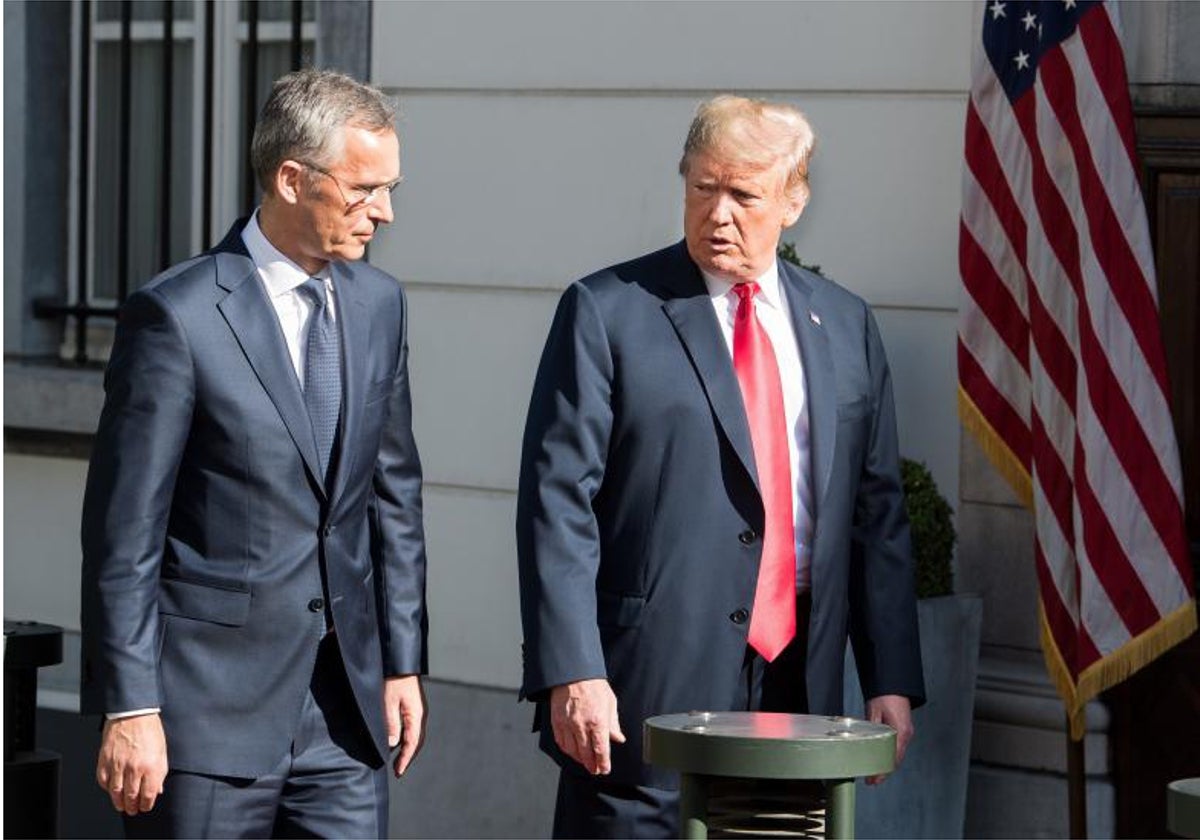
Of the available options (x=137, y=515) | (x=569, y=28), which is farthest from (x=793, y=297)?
(x=569, y=28)

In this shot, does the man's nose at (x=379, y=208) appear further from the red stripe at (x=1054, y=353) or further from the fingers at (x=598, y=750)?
the red stripe at (x=1054, y=353)

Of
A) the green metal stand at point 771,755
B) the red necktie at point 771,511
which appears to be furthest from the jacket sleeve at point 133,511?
the green metal stand at point 771,755

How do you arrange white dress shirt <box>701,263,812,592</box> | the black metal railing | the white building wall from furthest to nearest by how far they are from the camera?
the black metal railing
the white building wall
white dress shirt <box>701,263,812,592</box>

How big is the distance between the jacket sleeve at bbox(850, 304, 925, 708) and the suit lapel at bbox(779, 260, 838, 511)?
15 cm

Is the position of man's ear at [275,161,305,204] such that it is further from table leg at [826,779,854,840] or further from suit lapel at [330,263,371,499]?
table leg at [826,779,854,840]

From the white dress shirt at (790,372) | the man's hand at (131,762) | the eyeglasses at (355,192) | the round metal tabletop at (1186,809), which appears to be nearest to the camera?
the round metal tabletop at (1186,809)

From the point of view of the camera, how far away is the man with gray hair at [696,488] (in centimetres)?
439

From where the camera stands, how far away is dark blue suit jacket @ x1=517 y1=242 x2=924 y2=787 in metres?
4.39

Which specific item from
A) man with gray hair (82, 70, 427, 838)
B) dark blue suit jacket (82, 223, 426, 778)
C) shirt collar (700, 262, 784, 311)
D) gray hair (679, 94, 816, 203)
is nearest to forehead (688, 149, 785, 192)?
gray hair (679, 94, 816, 203)

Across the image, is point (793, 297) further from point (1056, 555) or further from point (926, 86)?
point (926, 86)

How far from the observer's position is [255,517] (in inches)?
164

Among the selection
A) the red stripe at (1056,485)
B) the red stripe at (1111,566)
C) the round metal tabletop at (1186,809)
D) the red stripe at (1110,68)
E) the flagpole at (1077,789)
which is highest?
the red stripe at (1110,68)

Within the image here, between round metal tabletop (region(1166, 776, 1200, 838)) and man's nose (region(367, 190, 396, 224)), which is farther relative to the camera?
man's nose (region(367, 190, 396, 224))

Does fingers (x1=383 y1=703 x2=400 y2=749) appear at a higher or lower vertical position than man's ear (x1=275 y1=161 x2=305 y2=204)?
lower
